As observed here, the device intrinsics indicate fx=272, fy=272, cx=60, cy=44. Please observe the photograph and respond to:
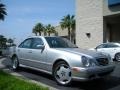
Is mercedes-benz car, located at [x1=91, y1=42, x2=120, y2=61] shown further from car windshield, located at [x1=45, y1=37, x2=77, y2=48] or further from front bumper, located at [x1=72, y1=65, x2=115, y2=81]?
front bumper, located at [x1=72, y1=65, x2=115, y2=81]

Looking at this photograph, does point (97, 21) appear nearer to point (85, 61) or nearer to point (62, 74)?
point (62, 74)

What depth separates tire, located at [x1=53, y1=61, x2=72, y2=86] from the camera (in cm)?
744

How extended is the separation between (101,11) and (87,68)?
1850 cm

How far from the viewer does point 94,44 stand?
84.4 ft

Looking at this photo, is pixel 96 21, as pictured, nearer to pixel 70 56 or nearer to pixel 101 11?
pixel 101 11

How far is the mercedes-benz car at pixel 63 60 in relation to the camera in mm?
7090

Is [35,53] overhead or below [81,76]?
overhead

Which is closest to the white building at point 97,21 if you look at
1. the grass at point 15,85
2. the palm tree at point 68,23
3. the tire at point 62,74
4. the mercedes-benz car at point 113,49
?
the mercedes-benz car at point 113,49

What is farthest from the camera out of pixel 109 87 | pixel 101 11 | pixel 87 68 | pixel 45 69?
pixel 101 11

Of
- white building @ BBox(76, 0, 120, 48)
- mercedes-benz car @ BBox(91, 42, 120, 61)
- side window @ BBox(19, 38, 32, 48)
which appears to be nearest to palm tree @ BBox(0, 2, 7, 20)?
white building @ BBox(76, 0, 120, 48)

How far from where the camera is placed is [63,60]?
298 inches

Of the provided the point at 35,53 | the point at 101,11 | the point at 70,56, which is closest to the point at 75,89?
the point at 70,56

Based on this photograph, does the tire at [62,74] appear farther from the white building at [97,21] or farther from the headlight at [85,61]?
the white building at [97,21]

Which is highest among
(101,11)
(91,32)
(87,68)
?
(101,11)
